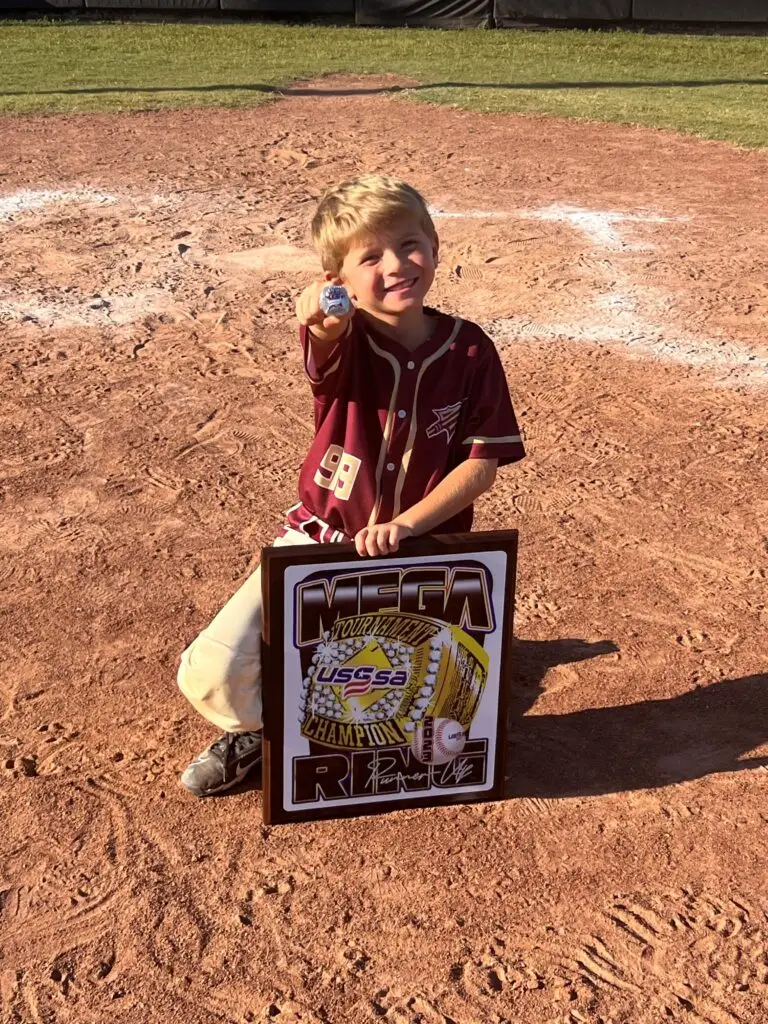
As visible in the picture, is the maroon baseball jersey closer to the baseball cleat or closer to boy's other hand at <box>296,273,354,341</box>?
boy's other hand at <box>296,273,354,341</box>

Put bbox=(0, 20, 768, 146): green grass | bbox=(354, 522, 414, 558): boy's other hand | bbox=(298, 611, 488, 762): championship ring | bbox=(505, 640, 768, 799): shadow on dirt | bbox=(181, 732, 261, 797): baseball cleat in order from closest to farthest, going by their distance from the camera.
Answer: bbox=(354, 522, 414, 558): boy's other hand < bbox=(298, 611, 488, 762): championship ring < bbox=(181, 732, 261, 797): baseball cleat < bbox=(505, 640, 768, 799): shadow on dirt < bbox=(0, 20, 768, 146): green grass

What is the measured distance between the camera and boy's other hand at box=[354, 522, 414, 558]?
283cm

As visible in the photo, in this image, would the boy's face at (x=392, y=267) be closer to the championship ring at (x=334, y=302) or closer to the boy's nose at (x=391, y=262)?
the boy's nose at (x=391, y=262)

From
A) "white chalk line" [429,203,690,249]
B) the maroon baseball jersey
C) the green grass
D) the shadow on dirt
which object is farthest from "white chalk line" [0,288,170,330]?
the green grass

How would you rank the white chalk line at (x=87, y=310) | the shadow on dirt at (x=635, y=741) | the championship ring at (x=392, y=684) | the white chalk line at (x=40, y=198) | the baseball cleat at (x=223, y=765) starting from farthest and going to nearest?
the white chalk line at (x=40, y=198), the white chalk line at (x=87, y=310), the shadow on dirt at (x=635, y=741), the baseball cleat at (x=223, y=765), the championship ring at (x=392, y=684)

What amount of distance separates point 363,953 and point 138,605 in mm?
1696

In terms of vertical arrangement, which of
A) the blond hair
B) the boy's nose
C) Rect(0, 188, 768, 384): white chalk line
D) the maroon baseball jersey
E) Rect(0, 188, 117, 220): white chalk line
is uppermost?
the blond hair

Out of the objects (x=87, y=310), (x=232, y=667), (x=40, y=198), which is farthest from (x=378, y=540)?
(x=40, y=198)

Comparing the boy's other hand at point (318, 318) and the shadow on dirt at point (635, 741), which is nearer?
the boy's other hand at point (318, 318)

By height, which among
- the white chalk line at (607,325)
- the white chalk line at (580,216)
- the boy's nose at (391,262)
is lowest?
the white chalk line at (607,325)

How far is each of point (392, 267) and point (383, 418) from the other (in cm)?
37

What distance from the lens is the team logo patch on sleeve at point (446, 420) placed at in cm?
301

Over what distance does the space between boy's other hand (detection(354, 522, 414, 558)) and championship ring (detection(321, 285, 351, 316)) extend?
0.50 metres

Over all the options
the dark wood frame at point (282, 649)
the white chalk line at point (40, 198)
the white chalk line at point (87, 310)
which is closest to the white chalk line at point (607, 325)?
the white chalk line at point (87, 310)
